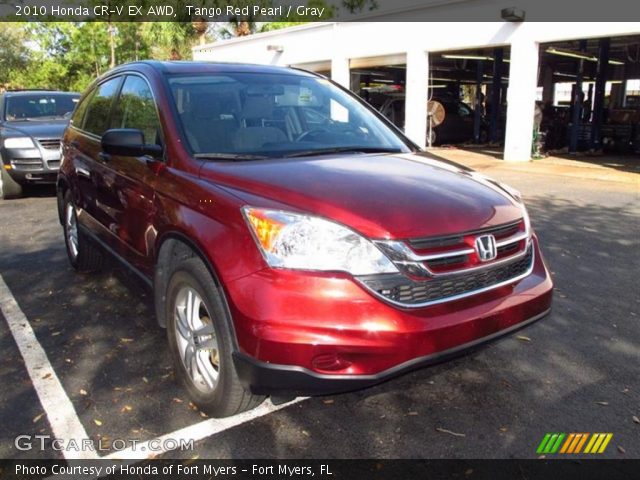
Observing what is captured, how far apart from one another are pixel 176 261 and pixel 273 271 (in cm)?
85

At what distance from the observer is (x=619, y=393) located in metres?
3.15

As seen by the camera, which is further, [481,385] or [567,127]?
[567,127]

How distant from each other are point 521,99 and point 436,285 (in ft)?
43.6

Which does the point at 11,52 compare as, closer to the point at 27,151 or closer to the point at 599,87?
the point at 27,151

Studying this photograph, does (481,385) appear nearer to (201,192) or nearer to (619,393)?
(619,393)

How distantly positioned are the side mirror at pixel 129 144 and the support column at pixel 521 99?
42.1 ft

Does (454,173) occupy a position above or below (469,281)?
above

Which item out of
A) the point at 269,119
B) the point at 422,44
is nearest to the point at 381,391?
the point at 269,119

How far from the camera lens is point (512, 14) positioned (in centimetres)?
1345

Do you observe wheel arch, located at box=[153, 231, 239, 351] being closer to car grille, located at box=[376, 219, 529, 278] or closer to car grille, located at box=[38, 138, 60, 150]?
car grille, located at box=[376, 219, 529, 278]

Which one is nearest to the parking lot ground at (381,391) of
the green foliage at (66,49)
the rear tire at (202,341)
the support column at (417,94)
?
the rear tire at (202,341)

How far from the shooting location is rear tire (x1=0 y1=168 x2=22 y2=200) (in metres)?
9.23

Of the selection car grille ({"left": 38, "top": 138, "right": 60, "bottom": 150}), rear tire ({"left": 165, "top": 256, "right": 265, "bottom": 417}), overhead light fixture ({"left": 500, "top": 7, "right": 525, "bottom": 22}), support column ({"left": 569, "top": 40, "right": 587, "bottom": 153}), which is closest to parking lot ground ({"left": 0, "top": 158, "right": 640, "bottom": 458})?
rear tire ({"left": 165, "top": 256, "right": 265, "bottom": 417})

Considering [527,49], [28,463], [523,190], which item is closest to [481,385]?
[28,463]
